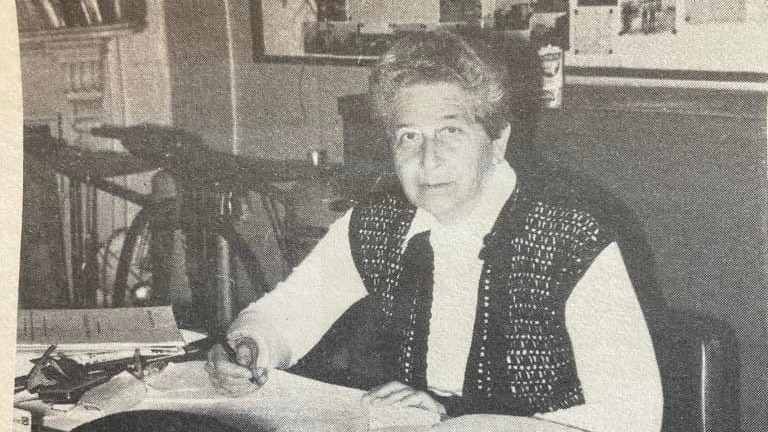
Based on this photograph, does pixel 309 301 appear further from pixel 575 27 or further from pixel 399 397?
pixel 575 27

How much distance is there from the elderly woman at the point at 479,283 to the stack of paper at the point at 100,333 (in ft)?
0.24

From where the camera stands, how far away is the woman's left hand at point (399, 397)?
0.72 m

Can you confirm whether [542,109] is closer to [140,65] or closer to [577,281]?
[577,281]

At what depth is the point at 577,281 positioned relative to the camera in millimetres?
796

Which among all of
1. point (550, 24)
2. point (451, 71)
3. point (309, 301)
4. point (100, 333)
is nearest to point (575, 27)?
point (550, 24)

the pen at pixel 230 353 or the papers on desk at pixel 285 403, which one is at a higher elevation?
the pen at pixel 230 353

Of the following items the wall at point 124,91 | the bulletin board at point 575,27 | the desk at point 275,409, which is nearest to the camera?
the desk at point 275,409

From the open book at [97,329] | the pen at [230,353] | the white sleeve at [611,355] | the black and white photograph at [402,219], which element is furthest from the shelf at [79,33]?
the white sleeve at [611,355]

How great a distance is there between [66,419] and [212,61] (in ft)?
1.95

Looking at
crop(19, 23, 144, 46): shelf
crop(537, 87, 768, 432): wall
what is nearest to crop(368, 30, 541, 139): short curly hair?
crop(537, 87, 768, 432): wall

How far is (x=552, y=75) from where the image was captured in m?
0.95

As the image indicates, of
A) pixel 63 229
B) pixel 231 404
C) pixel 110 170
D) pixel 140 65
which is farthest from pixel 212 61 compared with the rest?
pixel 231 404

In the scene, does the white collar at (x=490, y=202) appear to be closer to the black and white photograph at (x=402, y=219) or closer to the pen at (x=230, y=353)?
the black and white photograph at (x=402, y=219)

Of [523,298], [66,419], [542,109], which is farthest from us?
[542,109]
